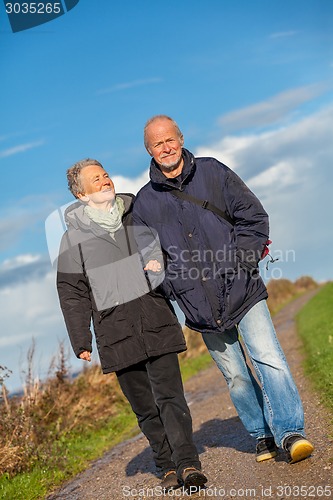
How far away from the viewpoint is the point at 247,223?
5.74m

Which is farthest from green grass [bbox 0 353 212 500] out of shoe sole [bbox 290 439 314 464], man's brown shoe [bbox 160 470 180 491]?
shoe sole [bbox 290 439 314 464]

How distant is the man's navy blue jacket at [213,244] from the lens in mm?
5738

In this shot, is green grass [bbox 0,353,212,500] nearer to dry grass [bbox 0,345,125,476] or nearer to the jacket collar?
dry grass [bbox 0,345,125,476]

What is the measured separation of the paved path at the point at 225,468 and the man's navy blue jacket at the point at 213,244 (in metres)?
1.16

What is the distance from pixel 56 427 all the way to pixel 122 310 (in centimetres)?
519

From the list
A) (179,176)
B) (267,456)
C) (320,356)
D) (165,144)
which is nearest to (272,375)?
(267,456)

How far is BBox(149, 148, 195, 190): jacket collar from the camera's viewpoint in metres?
5.80

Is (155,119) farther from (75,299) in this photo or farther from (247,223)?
(75,299)

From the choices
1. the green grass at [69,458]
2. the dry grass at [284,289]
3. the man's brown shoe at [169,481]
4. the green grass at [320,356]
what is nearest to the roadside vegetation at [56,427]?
the green grass at [69,458]

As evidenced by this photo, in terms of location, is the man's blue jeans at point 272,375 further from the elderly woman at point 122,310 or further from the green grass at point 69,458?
the green grass at point 69,458

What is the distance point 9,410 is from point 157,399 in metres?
4.03

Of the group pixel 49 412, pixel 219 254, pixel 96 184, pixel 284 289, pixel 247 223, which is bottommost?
pixel 49 412

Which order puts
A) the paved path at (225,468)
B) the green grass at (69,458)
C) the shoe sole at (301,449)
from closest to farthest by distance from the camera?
1. the paved path at (225,468)
2. the shoe sole at (301,449)
3. the green grass at (69,458)

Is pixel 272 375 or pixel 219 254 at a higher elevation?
pixel 219 254
